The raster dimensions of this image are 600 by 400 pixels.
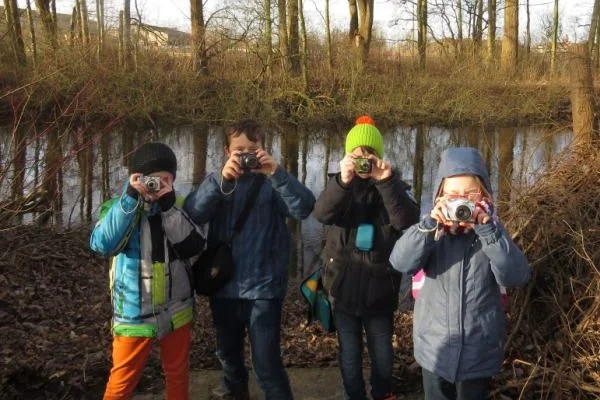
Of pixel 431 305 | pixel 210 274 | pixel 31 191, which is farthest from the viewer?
pixel 31 191

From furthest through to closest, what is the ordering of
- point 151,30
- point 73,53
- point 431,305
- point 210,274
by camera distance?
1. point 151,30
2. point 73,53
3. point 210,274
4. point 431,305

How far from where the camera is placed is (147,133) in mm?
16703

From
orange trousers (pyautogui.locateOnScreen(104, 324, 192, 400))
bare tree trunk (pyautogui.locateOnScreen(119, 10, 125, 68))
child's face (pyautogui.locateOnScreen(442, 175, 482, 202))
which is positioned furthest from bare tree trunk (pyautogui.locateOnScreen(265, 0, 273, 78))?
child's face (pyautogui.locateOnScreen(442, 175, 482, 202))

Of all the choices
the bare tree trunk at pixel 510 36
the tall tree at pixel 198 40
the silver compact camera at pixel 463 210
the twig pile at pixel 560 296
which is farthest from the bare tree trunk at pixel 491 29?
the silver compact camera at pixel 463 210

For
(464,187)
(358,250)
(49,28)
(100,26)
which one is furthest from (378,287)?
(100,26)

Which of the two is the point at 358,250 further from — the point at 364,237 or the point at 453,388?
the point at 453,388

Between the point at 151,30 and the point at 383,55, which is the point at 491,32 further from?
the point at 151,30

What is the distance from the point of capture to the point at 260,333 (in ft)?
8.95

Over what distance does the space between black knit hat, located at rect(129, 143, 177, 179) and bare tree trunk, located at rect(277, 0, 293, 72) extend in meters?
16.9

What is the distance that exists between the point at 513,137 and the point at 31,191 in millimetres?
13077

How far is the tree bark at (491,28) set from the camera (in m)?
24.0

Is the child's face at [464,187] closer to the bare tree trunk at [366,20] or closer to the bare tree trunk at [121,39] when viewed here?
the bare tree trunk at [121,39]

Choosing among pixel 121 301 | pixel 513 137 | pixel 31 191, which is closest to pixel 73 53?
pixel 31 191

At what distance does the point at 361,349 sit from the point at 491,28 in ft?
81.5
